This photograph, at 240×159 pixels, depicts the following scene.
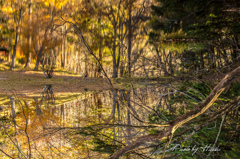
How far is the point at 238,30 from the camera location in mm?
3258

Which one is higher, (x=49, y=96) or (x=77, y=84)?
(x=77, y=84)

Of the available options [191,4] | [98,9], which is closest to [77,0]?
[98,9]

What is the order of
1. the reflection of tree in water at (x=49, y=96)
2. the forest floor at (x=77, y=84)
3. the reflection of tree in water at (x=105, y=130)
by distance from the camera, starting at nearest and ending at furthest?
1. the reflection of tree in water at (x=105, y=130)
2. the forest floor at (x=77, y=84)
3. the reflection of tree in water at (x=49, y=96)

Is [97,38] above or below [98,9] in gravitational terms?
below

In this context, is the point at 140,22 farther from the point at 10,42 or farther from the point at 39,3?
the point at 10,42

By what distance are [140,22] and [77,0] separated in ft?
14.0

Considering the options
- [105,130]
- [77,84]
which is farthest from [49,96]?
[105,130]

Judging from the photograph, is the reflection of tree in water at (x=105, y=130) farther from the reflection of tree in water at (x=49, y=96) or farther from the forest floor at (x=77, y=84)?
the reflection of tree in water at (x=49, y=96)

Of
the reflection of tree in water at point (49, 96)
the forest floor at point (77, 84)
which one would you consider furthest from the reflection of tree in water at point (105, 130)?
the reflection of tree in water at point (49, 96)

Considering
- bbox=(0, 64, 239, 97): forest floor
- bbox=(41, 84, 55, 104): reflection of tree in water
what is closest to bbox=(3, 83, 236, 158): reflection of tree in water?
bbox=(0, 64, 239, 97): forest floor

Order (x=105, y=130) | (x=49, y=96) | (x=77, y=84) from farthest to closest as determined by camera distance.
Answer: (x=77, y=84) → (x=49, y=96) → (x=105, y=130)

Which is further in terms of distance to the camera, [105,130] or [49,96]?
[49,96]

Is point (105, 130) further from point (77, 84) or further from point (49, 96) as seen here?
point (77, 84)

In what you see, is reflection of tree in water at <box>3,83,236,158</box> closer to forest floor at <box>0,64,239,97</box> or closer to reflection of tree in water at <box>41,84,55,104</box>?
forest floor at <box>0,64,239,97</box>
